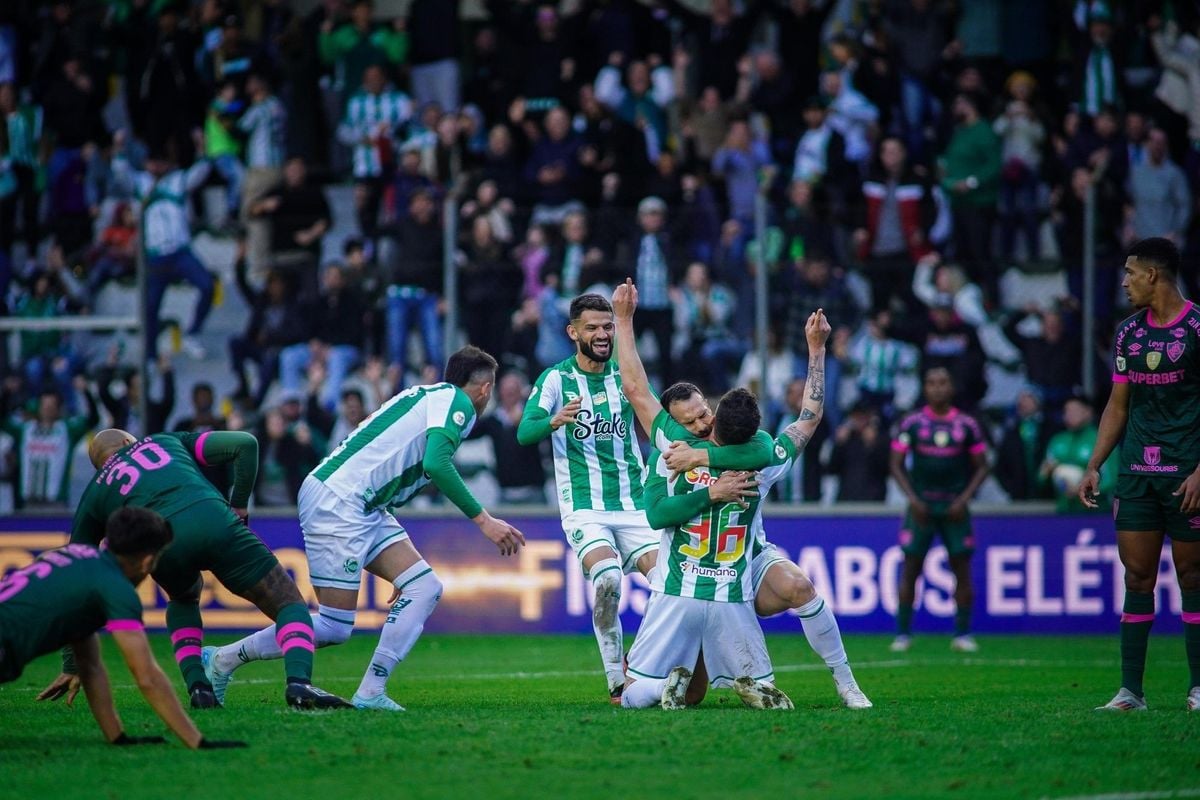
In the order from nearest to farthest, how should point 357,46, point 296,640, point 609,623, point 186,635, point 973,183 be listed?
point 296,640, point 186,635, point 609,623, point 973,183, point 357,46

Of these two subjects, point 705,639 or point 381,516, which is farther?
point 381,516

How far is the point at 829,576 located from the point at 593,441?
263 inches

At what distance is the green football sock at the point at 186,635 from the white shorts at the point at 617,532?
91.6 inches

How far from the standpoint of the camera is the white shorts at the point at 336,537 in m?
9.50

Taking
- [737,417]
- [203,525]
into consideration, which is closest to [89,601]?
[203,525]

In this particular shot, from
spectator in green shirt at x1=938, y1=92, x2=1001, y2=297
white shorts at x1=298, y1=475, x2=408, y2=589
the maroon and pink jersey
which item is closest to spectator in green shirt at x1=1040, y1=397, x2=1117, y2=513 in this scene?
the maroon and pink jersey

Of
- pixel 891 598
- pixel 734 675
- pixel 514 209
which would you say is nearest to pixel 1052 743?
pixel 734 675

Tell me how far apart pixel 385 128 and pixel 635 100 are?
3.16m

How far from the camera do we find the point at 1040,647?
1502cm

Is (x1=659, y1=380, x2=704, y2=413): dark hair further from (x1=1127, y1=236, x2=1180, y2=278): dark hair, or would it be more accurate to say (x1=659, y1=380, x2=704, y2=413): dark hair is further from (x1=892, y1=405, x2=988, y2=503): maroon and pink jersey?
(x1=892, y1=405, x2=988, y2=503): maroon and pink jersey

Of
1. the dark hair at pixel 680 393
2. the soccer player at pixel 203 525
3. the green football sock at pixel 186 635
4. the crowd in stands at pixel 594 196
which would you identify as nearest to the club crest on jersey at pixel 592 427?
the dark hair at pixel 680 393

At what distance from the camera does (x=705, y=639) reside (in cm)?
901

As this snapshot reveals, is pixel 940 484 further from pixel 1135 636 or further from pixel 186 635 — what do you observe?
pixel 186 635

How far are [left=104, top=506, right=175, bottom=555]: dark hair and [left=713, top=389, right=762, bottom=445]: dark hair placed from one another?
3.10 m
